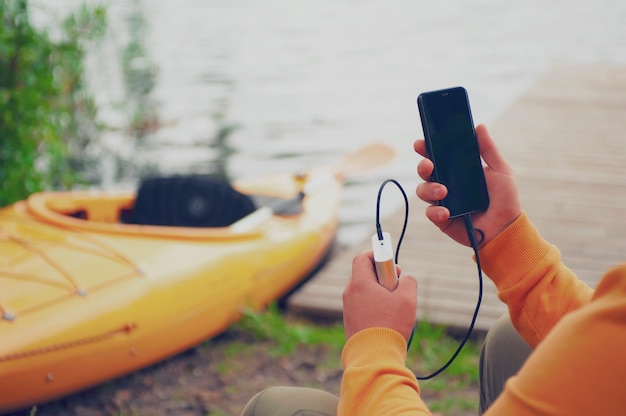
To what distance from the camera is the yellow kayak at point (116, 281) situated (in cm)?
246

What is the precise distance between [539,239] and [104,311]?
5.32ft

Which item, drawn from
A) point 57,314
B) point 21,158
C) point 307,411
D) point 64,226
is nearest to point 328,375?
point 57,314

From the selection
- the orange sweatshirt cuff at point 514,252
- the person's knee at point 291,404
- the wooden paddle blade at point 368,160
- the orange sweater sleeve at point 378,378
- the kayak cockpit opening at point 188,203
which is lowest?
the wooden paddle blade at point 368,160

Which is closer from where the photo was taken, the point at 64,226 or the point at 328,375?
the point at 328,375

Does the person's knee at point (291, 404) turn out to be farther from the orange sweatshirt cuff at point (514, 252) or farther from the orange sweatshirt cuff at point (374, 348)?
the orange sweatshirt cuff at point (514, 252)

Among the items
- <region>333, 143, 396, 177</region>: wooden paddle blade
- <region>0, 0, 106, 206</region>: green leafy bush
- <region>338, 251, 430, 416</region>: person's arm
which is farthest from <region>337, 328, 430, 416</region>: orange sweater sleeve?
<region>333, 143, 396, 177</region>: wooden paddle blade

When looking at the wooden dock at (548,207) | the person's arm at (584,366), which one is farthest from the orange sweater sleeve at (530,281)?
the wooden dock at (548,207)

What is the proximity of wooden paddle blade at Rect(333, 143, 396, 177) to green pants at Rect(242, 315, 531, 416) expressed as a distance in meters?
2.72

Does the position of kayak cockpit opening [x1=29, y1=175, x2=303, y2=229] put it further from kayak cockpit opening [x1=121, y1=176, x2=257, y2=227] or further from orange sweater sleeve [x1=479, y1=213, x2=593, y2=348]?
orange sweater sleeve [x1=479, y1=213, x2=593, y2=348]

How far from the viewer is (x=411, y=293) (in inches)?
48.4

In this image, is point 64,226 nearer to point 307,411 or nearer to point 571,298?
point 307,411

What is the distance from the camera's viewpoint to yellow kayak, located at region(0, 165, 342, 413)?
246 centimetres

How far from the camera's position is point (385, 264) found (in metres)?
1.24

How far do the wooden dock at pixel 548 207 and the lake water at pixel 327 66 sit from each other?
661 millimetres
